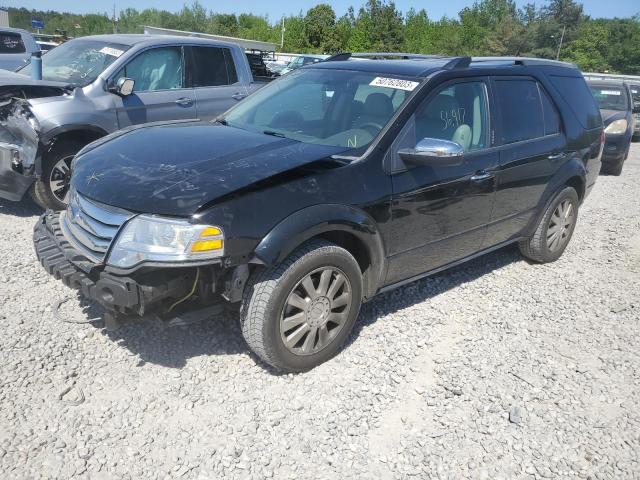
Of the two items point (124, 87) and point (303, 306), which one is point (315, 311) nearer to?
point (303, 306)

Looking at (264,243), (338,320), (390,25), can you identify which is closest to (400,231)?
(338,320)

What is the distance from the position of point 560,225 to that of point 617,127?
21.2 ft

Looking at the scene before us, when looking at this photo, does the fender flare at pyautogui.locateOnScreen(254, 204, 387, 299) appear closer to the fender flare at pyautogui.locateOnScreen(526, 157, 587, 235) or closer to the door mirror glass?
the fender flare at pyautogui.locateOnScreen(526, 157, 587, 235)

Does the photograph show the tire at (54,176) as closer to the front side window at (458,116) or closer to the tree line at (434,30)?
the front side window at (458,116)

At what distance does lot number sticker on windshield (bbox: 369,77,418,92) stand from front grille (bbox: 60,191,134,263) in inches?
76.8

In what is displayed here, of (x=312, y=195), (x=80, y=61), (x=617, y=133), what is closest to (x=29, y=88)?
(x=80, y=61)

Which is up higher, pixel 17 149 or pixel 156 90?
pixel 156 90

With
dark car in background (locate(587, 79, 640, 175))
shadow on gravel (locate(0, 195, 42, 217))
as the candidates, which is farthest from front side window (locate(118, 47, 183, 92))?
dark car in background (locate(587, 79, 640, 175))

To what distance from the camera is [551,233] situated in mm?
5164

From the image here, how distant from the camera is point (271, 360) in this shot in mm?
3078

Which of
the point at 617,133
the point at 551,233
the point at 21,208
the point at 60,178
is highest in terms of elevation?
the point at 617,133

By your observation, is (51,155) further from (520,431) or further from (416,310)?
(520,431)

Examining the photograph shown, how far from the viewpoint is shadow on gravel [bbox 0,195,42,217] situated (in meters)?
5.75

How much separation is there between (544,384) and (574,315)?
116cm
